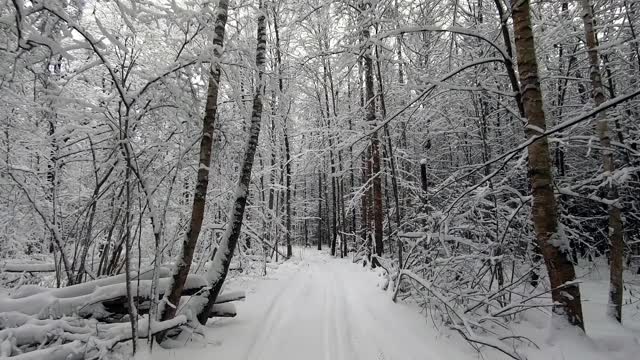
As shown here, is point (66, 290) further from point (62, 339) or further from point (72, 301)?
point (62, 339)

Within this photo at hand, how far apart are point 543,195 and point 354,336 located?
11.2 ft

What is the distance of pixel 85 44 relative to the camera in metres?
3.45

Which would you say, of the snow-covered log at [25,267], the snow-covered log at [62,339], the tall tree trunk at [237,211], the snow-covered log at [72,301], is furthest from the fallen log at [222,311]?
the snow-covered log at [25,267]

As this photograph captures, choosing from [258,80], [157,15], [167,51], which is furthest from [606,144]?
[167,51]

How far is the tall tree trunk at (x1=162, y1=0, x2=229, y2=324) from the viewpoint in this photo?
Answer: 4.98 metres

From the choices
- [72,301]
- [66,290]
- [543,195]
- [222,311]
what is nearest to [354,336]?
[222,311]

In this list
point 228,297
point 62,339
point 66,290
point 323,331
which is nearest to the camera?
point 62,339

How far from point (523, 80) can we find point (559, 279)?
2.55 meters

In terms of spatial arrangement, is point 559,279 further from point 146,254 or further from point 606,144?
point 146,254

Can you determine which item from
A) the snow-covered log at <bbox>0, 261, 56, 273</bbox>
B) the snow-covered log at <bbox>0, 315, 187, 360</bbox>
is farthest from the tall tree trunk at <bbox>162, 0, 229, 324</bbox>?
the snow-covered log at <bbox>0, 261, 56, 273</bbox>

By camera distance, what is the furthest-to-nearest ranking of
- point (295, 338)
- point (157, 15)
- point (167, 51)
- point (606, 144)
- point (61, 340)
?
point (167, 51) < point (606, 144) < point (295, 338) < point (157, 15) < point (61, 340)

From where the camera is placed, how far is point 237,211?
19.5ft

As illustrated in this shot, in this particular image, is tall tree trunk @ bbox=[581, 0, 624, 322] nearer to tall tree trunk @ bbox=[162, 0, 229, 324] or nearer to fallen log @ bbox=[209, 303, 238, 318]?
tall tree trunk @ bbox=[162, 0, 229, 324]

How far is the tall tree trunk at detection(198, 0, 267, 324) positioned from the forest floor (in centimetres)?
72
